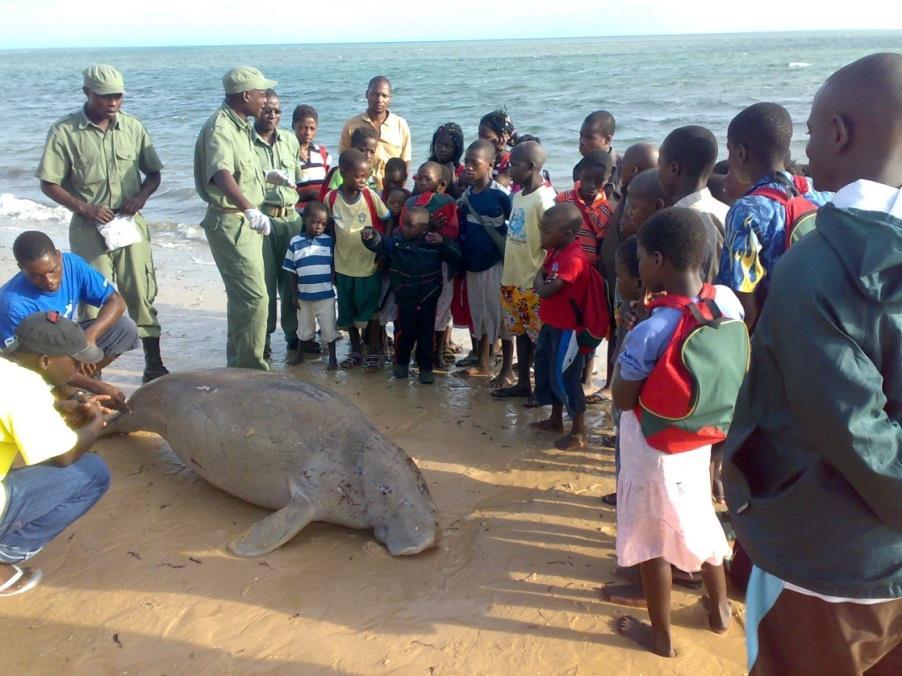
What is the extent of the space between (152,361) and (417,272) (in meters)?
2.38

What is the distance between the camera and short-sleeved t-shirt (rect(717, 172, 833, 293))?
331cm

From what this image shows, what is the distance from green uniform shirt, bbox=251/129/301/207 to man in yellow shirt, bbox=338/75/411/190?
53 cm

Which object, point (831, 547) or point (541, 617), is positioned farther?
point (541, 617)

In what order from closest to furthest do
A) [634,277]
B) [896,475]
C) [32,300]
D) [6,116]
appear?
[896,475]
[634,277]
[32,300]
[6,116]

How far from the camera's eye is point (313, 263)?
21.3ft

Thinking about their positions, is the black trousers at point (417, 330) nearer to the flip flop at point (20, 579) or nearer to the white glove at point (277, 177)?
the white glove at point (277, 177)

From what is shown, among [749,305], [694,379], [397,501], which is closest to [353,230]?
[397,501]

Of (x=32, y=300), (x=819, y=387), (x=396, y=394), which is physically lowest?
(x=396, y=394)

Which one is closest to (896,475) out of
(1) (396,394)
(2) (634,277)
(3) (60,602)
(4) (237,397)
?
(2) (634,277)

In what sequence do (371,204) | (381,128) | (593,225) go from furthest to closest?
1. (381,128)
2. (371,204)
3. (593,225)

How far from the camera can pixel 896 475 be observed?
1.65 meters

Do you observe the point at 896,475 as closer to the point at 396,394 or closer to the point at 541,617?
the point at 541,617

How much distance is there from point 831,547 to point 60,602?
3397mm

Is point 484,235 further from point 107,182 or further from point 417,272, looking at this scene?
point 107,182
